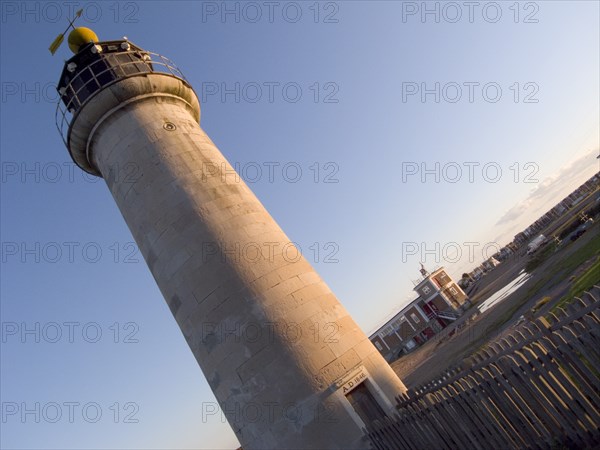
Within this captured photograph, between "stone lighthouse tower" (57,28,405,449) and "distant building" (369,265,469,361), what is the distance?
53309mm

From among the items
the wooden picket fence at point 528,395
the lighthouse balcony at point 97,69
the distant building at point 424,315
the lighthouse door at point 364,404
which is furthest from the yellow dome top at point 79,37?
the distant building at point 424,315

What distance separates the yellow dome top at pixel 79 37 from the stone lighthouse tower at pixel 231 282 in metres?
1.87

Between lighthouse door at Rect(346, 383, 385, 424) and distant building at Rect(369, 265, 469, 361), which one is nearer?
lighthouse door at Rect(346, 383, 385, 424)

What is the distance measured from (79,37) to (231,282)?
9212 mm

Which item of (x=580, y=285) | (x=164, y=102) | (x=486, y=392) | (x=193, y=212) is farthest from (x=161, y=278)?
(x=580, y=285)

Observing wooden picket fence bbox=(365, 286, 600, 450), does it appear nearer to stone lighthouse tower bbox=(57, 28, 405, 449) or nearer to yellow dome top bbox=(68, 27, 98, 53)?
stone lighthouse tower bbox=(57, 28, 405, 449)

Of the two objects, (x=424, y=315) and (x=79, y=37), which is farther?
(x=424, y=315)

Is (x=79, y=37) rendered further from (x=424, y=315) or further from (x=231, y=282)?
(x=424, y=315)

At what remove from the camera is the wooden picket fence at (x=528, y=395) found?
14.3 feet

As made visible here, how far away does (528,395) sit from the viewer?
4801 millimetres

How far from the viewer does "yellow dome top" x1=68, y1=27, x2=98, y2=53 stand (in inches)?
451

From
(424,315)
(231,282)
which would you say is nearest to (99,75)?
(231,282)

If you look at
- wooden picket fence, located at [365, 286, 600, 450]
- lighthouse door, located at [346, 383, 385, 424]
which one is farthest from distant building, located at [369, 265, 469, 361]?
wooden picket fence, located at [365, 286, 600, 450]

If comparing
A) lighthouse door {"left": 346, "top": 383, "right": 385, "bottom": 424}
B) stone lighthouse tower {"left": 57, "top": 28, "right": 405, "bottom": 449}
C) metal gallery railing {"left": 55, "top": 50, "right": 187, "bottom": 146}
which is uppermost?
metal gallery railing {"left": 55, "top": 50, "right": 187, "bottom": 146}
